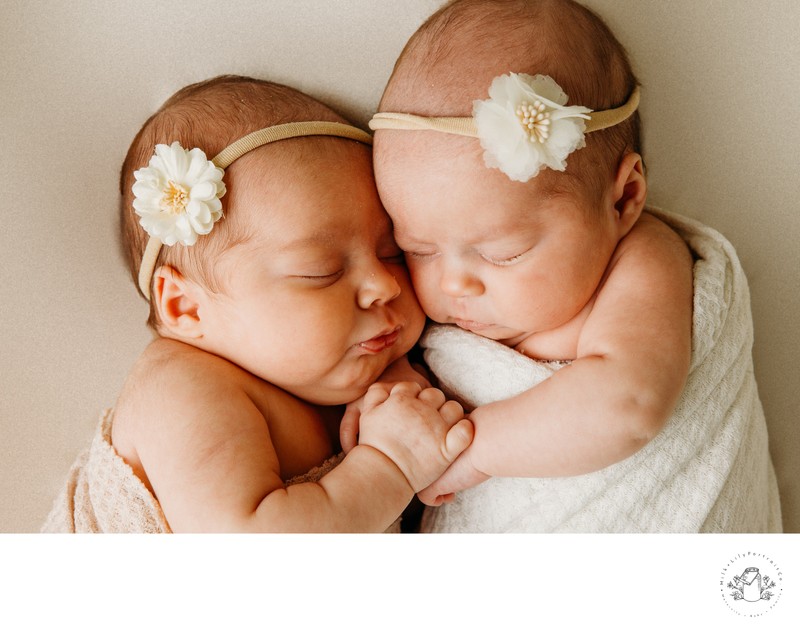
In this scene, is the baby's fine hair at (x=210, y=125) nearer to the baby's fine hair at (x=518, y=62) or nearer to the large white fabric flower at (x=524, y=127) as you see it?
the baby's fine hair at (x=518, y=62)

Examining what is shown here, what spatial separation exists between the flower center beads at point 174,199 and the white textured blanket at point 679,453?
44 cm

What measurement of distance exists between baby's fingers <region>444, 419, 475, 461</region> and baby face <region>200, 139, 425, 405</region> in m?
0.16

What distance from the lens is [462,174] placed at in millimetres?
877

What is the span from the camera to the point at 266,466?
2.97 feet

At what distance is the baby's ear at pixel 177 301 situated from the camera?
3.17ft

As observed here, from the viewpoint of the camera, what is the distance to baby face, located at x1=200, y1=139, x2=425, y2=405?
3.02ft

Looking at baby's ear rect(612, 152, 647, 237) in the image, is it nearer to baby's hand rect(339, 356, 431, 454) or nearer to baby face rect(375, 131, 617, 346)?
baby face rect(375, 131, 617, 346)

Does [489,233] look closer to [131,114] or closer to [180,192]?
[180,192]

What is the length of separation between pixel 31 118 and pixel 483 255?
0.73 metres
